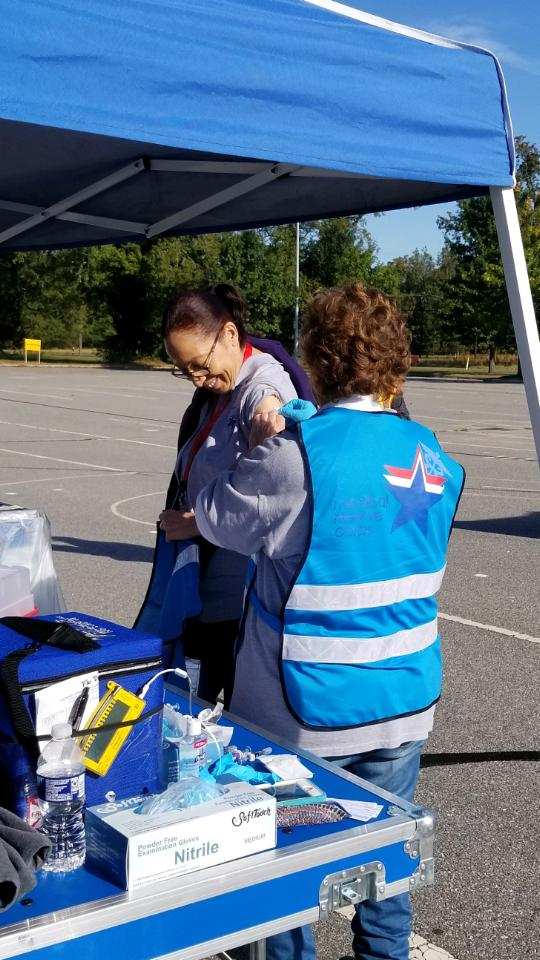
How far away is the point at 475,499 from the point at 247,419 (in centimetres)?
887

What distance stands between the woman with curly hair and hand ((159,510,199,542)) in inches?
19.4

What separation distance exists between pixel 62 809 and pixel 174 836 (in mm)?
203

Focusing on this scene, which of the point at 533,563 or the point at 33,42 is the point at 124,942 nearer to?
the point at 33,42

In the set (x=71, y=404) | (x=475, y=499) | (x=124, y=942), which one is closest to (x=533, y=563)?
(x=475, y=499)

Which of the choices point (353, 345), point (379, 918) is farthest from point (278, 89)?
point (379, 918)

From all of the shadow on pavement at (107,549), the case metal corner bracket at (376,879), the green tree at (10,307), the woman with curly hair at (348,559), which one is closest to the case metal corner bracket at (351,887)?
the case metal corner bracket at (376,879)

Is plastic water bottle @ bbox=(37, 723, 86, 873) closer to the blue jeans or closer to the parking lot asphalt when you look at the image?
the blue jeans

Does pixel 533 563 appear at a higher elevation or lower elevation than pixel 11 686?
lower

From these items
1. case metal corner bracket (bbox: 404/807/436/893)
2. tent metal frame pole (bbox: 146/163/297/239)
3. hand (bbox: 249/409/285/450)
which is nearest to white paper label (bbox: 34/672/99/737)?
case metal corner bracket (bbox: 404/807/436/893)

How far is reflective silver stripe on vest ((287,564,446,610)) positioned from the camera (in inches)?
83.6

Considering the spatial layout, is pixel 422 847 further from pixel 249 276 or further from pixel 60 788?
pixel 249 276

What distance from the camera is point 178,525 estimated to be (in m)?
2.77

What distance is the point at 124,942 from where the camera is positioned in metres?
1.61

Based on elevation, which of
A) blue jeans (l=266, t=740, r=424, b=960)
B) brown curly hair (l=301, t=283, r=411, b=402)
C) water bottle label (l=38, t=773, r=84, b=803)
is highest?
brown curly hair (l=301, t=283, r=411, b=402)
